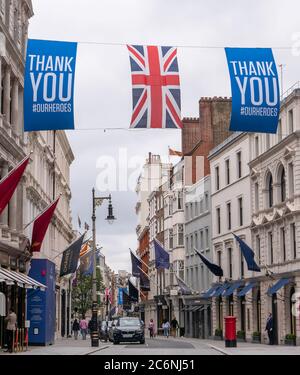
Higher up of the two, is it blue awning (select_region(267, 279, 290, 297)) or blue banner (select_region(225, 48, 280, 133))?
blue banner (select_region(225, 48, 280, 133))

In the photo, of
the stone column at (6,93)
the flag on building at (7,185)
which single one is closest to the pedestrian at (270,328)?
the stone column at (6,93)

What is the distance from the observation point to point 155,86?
1140 inches

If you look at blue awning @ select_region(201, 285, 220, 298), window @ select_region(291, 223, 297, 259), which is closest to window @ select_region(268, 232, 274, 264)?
window @ select_region(291, 223, 297, 259)

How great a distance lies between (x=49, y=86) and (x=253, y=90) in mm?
6963

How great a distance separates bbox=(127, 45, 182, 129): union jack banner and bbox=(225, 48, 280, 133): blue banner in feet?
6.49

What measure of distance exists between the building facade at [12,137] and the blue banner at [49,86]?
23.7 ft

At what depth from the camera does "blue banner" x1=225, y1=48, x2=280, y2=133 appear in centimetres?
2855

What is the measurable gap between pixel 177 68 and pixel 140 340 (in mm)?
23279

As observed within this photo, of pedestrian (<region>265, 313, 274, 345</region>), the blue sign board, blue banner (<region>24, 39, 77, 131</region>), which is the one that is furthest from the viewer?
pedestrian (<region>265, 313, 274, 345</region>)

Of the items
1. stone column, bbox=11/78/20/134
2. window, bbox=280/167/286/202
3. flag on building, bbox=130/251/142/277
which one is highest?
stone column, bbox=11/78/20/134

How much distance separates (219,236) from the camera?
65.9 m

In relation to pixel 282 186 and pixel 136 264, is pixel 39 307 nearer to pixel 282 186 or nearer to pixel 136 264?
pixel 282 186

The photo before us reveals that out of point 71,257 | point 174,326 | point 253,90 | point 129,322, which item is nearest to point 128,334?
point 129,322

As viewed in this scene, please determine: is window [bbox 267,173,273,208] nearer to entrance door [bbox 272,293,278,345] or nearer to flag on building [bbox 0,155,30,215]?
entrance door [bbox 272,293,278,345]
